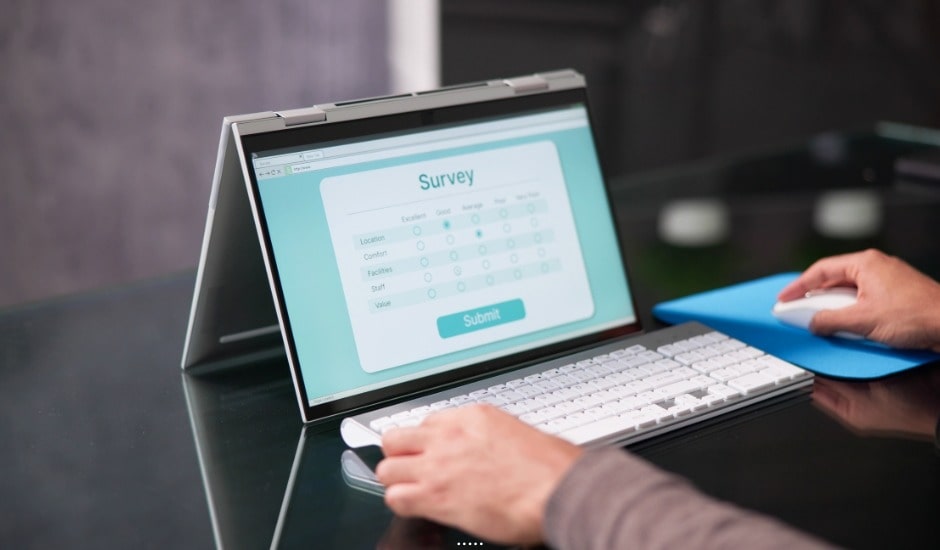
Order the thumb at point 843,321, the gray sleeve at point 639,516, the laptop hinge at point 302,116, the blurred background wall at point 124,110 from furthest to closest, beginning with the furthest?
the blurred background wall at point 124,110 < the thumb at point 843,321 < the laptop hinge at point 302,116 < the gray sleeve at point 639,516

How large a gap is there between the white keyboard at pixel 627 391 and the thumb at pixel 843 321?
0.13m

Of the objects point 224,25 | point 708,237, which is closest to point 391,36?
point 224,25

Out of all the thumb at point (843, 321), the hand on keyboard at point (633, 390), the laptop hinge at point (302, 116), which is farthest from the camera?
the thumb at point (843, 321)

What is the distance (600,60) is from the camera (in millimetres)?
3430

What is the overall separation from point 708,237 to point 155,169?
1.64m

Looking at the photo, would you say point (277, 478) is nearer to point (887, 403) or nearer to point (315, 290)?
point (315, 290)

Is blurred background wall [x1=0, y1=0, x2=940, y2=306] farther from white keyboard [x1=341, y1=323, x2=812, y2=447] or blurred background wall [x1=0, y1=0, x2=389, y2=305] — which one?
white keyboard [x1=341, y1=323, x2=812, y2=447]

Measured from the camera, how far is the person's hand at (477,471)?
0.74 metres

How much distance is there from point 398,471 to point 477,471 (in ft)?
0.23

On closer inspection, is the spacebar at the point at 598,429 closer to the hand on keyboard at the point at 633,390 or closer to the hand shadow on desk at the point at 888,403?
the hand on keyboard at the point at 633,390

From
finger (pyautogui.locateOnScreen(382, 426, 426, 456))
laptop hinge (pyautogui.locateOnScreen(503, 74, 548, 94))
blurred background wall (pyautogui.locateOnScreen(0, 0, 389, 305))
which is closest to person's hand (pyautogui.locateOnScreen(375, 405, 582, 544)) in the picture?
finger (pyautogui.locateOnScreen(382, 426, 426, 456))

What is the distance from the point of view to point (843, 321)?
1122 mm

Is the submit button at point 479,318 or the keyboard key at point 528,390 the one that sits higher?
the submit button at point 479,318

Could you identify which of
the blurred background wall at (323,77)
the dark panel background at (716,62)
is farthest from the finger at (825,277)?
the dark panel background at (716,62)
